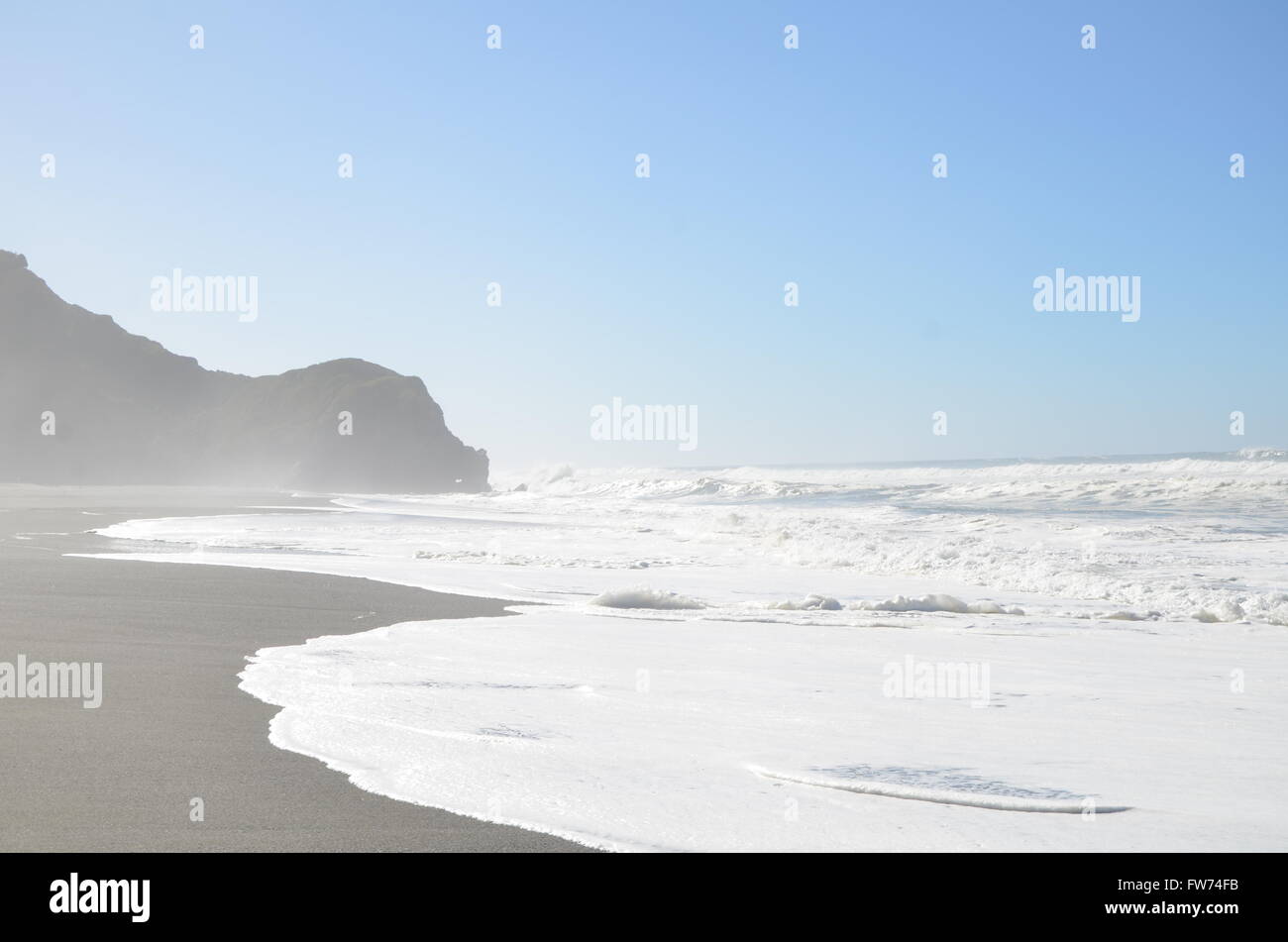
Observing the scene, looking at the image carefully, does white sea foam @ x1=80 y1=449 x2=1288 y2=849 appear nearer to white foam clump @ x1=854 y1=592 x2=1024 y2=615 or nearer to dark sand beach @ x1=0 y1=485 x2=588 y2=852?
white foam clump @ x1=854 y1=592 x2=1024 y2=615

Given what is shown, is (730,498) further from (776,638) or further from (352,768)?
(352,768)

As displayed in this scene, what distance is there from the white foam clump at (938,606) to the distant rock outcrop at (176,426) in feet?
333

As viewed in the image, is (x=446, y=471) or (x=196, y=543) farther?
(x=446, y=471)

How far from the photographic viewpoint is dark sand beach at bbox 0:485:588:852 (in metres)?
3.83

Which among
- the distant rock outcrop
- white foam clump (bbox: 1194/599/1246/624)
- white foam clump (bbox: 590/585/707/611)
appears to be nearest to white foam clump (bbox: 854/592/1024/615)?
white foam clump (bbox: 1194/599/1246/624)

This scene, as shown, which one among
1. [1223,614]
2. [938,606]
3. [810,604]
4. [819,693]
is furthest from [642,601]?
[1223,614]

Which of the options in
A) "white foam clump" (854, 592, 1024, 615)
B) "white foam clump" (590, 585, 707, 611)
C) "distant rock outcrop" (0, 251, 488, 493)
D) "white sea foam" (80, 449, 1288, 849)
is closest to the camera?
"white sea foam" (80, 449, 1288, 849)

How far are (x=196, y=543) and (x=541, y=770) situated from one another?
17.5 meters

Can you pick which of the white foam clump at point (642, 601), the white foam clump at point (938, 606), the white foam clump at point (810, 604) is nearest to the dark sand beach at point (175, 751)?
the white foam clump at point (642, 601)

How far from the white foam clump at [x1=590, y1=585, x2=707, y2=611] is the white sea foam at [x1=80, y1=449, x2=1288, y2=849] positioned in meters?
0.04

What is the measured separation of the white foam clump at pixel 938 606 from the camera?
12.0 m

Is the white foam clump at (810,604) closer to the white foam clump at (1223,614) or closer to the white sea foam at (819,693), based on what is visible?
the white sea foam at (819,693)
